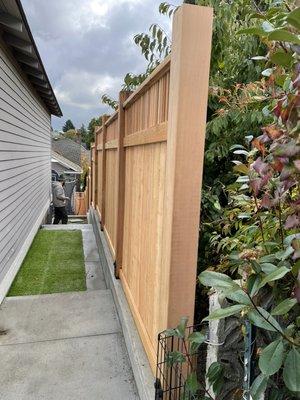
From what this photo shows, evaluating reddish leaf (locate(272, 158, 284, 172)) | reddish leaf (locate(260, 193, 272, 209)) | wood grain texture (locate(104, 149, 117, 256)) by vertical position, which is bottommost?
wood grain texture (locate(104, 149, 117, 256))

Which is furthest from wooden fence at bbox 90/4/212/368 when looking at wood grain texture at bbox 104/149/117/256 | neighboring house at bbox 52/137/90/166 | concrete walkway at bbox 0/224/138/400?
neighboring house at bbox 52/137/90/166

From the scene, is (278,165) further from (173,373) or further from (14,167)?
(14,167)

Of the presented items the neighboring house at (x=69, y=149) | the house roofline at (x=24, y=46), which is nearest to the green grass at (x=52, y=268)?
the house roofline at (x=24, y=46)

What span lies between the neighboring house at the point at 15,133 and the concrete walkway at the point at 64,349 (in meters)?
0.67

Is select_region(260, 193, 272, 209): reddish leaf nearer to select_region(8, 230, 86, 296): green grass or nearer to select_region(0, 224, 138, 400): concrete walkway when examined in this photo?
select_region(0, 224, 138, 400): concrete walkway

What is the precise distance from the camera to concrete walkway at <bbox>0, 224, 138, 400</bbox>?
94.3 inches

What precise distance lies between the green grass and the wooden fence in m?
1.64

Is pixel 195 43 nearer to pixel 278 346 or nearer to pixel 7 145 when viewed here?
pixel 278 346

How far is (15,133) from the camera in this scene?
5.23 metres

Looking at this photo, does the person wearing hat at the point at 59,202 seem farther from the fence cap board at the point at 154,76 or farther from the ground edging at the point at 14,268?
the fence cap board at the point at 154,76

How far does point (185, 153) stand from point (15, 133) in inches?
167

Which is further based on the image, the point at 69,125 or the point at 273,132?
the point at 69,125

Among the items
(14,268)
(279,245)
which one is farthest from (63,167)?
(279,245)

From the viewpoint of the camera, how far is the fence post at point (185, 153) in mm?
1589
